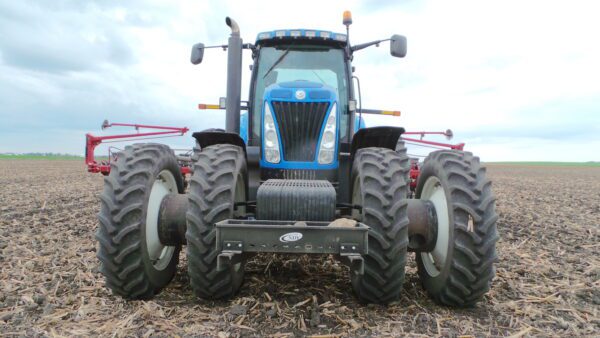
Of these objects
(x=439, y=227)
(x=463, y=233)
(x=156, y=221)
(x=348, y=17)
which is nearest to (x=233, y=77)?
(x=348, y=17)

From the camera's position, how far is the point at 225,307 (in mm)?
3615

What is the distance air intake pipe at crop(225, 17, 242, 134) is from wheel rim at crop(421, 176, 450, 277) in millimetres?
2258

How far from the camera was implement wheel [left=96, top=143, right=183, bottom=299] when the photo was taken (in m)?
3.48

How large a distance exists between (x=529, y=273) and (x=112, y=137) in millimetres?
8346

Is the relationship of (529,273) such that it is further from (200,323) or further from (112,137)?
(112,137)

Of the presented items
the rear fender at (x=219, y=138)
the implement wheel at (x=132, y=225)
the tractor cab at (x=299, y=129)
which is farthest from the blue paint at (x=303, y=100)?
the implement wheel at (x=132, y=225)

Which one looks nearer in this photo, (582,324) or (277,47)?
(582,324)

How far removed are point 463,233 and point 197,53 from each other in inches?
155

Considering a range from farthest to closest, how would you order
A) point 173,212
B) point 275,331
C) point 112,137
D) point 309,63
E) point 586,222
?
1. point 112,137
2. point 586,222
3. point 309,63
4. point 173,212
5. point 275,331

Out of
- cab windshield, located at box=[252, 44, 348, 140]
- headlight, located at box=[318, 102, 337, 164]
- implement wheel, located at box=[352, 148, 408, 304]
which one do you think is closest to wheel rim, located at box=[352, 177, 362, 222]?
implement wheel, located at box=[352, 148, 408, 304]

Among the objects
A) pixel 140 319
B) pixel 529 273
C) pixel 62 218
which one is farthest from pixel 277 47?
pixel 62 218

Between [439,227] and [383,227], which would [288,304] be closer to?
[383,227]

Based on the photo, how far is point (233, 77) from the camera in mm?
4867

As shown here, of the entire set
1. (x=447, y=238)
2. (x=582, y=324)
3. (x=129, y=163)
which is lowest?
(x=582, y=324)
